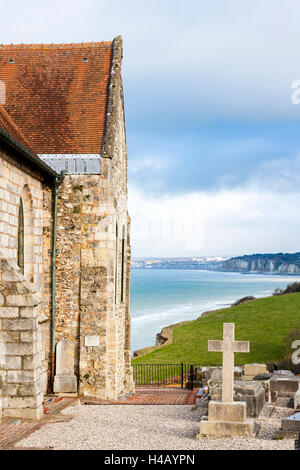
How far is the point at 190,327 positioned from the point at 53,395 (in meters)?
33.9

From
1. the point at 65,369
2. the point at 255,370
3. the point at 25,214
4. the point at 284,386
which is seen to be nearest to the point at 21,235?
the point at 25,214

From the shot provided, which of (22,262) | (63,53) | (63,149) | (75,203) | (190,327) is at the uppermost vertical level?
(63,53)

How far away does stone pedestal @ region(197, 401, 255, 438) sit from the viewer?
1028 cm

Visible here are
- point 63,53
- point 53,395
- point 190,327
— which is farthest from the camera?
point 190,327

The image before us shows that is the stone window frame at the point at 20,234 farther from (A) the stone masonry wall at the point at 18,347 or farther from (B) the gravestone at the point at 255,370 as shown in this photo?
(B) the gravestone at the point at 255,370

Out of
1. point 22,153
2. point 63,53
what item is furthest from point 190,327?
point 22,153

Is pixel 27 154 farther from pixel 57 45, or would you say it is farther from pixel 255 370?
pixel 255 370

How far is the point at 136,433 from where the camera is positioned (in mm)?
10586

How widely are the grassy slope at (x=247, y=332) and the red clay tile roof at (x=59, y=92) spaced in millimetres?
21497

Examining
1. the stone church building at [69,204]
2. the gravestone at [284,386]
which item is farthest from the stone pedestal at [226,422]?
the gravestone at [284,386]

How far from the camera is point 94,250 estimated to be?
54.1ft

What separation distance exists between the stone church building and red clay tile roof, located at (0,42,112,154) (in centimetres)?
3

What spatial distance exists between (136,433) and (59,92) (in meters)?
11.8

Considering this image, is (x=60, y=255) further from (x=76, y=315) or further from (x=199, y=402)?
(x=199, y=402)
